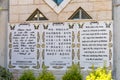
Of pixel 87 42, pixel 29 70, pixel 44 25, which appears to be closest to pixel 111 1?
pixel 87 42

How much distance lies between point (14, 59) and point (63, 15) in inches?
92.8

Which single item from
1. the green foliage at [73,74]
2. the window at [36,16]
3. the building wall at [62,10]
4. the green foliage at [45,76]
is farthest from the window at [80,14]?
the green foliage at [45,76]

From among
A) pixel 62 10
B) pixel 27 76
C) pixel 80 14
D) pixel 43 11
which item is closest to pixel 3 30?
pixel 43 11

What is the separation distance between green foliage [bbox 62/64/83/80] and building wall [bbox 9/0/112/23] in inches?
70.8

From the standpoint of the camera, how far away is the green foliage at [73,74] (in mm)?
12023

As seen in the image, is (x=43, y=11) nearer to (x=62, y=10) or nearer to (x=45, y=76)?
(x=62, y=10)

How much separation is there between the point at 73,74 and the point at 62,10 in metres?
2.34

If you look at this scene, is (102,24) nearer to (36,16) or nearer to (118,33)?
(118,33)

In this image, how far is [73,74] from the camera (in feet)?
39.5

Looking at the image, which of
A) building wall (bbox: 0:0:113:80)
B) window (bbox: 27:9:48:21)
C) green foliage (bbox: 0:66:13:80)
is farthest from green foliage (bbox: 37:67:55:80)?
window (bbox: 27:9:48:21)

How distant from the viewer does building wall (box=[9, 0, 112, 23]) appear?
1247 centimetres

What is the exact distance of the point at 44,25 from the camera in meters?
13.0

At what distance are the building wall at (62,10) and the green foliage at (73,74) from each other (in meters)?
1.80

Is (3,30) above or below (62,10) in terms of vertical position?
below
